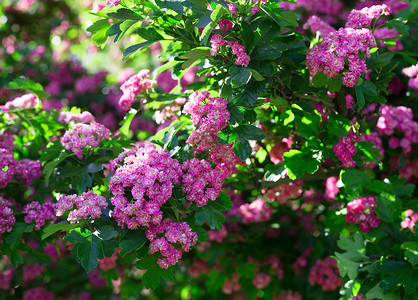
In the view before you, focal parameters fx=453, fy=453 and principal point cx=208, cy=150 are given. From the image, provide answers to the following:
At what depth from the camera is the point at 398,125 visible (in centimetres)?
275

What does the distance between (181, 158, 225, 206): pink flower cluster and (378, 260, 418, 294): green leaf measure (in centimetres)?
90

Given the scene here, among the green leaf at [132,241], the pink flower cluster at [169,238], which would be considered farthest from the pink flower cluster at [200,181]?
the green leaf at [132,241]

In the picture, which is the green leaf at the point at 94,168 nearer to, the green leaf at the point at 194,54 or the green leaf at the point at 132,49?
the green leaf at the point at 132,49

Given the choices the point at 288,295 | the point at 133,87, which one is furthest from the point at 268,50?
the point at 288,295

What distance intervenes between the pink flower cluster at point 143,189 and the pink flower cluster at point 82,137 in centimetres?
43

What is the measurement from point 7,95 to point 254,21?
4.17 meters

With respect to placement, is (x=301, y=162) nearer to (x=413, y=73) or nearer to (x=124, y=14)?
(x=124, y=14)

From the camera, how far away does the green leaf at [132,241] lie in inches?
64.7

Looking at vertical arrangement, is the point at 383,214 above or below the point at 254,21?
below

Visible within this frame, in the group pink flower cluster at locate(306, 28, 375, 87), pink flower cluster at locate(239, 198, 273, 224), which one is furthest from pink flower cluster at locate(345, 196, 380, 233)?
pink flower cluster at locate(239, 198, 273, 224)

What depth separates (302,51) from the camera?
2156mm

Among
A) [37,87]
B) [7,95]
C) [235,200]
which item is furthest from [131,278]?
[37,87]

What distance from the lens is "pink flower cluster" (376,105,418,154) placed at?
8.79 ft

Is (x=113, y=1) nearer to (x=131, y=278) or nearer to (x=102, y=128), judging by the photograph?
(x=102, y=128)
